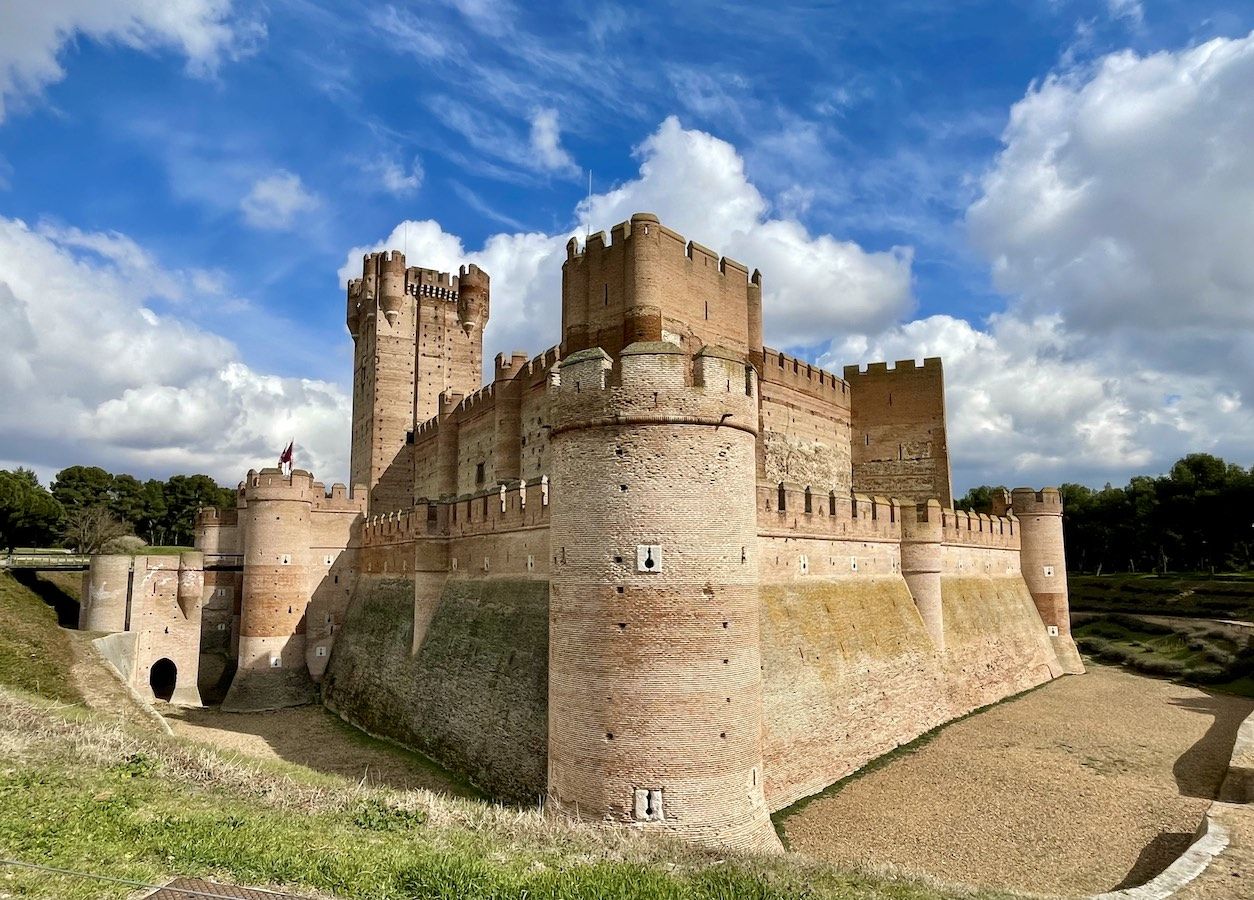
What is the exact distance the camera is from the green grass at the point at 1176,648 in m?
27.7

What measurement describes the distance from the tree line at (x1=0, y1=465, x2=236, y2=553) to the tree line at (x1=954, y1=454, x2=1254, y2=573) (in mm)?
55160

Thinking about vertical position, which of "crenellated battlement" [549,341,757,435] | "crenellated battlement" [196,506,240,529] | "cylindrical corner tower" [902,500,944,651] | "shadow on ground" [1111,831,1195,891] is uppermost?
"crenellated battlement" [549,341,757,435]

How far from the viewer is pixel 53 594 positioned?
31578 millimetres

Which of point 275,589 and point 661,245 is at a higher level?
point 661,245

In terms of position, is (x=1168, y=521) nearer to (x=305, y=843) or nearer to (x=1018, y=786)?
(x=1018, y=786)

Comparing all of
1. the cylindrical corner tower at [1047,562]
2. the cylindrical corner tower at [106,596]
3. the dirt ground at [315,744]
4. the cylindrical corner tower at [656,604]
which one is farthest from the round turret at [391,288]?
the cylindrical corner tower at [1047,562]

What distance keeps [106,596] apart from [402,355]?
1700cm

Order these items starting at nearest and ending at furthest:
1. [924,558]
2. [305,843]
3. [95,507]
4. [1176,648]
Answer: [305,843] < [924,558] < [1176,648] < [95,507]

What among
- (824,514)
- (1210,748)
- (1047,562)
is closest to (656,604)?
(824,514)

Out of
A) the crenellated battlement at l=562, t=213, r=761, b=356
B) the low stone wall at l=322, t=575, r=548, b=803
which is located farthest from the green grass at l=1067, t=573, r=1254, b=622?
the low stone wall at l=322, t=575, r=548, b=803

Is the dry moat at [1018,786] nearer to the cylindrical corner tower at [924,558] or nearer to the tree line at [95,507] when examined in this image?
the cylindrical corner tower at [924,558]

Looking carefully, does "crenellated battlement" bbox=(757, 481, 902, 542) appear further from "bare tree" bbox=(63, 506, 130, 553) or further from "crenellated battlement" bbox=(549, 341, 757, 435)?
"bare tree" bbox=(63, 506, 130, 553)

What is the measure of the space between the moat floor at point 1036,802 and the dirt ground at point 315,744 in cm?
834

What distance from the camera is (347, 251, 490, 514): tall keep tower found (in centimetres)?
3719
